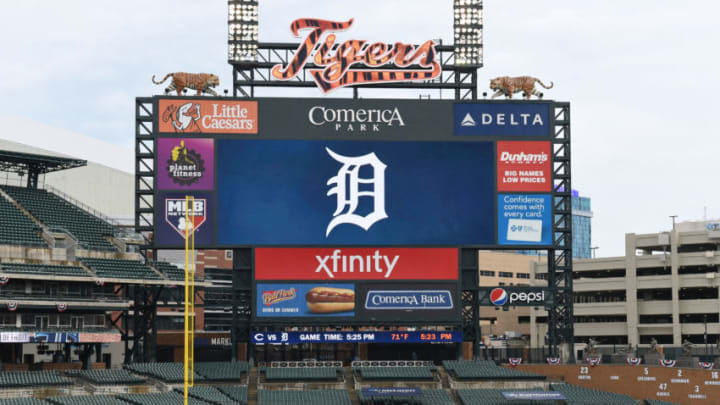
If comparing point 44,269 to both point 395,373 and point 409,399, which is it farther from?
point 409,399

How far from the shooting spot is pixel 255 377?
179 feet

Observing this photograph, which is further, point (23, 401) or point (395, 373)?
point (395, 373)

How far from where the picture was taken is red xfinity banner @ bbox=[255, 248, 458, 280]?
178 feet

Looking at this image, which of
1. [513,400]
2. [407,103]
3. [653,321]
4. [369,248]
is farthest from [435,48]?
[653,321]

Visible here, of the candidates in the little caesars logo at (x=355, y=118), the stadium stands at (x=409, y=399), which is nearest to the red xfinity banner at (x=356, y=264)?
the stadium stands at (x=409, y=399)

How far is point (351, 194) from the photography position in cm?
5447

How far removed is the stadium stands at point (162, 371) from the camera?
52.6 m

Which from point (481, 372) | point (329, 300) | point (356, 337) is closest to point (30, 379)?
point (329, 300)

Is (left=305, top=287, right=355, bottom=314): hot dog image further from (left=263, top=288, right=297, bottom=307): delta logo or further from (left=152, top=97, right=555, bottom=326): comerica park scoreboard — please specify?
(left=263, top=288, right=297, bottom=307): delta logo

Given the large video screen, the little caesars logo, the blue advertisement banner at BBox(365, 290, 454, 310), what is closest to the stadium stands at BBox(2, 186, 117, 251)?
the large video screen

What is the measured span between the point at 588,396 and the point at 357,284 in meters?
13.3

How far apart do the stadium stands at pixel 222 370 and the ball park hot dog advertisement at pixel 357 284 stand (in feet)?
9.64

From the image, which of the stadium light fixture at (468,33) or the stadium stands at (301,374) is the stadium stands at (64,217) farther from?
the stadium light fixture at (468,33)

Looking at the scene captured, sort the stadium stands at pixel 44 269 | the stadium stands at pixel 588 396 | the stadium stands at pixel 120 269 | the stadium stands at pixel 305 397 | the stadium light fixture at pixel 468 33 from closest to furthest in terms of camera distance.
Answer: the stadium stands at pixel 44 269
the stadium stands at pixel 305 397
the stadium stands at pixel 120 269
the stadium stands at pixel 588 396
the stadium light fixture at pixel 468 33
